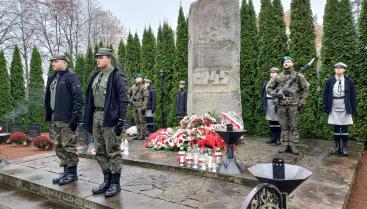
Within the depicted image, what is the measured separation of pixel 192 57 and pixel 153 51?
5854 mm

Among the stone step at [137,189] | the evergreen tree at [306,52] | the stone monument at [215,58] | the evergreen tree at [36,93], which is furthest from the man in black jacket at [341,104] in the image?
the evergreen tree at [36,93]

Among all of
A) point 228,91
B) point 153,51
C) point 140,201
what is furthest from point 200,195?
point 153,51

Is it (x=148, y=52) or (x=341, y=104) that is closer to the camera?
(x=341, y=104)

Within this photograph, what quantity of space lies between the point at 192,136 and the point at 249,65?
5.17 metres

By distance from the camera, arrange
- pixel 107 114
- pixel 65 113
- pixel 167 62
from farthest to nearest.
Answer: pixel 167 62 < pixel 65 113 < pixel 107 114

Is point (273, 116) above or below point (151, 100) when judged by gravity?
below

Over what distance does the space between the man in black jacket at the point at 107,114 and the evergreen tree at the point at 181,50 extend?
25.3 feet

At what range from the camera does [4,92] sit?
47.1 ft

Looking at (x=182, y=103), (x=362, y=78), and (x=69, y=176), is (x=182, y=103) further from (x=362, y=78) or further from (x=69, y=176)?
(x=69, y=176)

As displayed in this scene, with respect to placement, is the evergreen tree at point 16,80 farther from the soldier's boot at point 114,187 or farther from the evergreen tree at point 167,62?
the soldier's boot at point 114,187

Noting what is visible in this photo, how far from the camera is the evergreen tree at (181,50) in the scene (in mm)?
11734

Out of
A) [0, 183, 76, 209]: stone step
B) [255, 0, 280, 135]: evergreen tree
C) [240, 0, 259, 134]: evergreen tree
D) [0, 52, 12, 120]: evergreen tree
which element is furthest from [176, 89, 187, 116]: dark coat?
[0, 52, 12, 120]: evergreen tree

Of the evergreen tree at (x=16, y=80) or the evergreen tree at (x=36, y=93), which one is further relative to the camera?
the evergreen tree at (x=16, y=80)

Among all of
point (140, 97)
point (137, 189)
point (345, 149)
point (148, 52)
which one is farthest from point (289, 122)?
point (148, 52)
